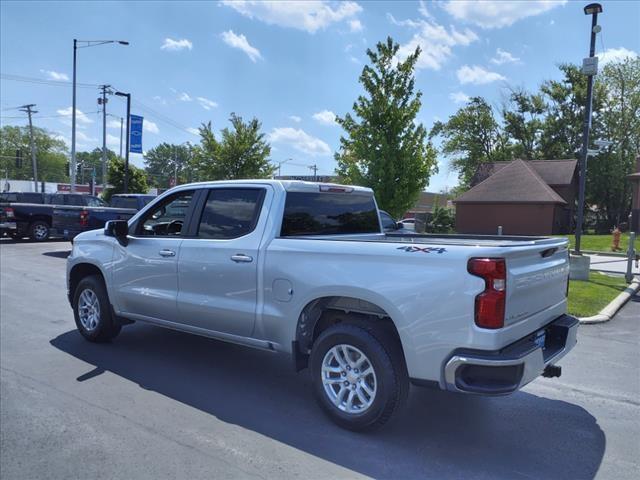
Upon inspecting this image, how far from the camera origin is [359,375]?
3.91 m

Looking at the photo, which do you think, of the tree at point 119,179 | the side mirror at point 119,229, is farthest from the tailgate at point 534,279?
the tree at point 119,179

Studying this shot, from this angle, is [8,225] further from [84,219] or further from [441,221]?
[441,221]

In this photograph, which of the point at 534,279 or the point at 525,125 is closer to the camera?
the point at 534,279

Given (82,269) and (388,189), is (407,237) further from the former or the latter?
(388,189)

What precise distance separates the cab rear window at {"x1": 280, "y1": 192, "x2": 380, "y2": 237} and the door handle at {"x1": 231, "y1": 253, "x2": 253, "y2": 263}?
1.17 feet

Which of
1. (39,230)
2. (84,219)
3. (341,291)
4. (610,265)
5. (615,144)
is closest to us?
(341,291)

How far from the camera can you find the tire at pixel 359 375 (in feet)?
12.2

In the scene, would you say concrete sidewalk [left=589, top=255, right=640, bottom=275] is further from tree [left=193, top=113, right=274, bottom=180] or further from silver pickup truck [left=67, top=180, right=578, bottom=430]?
tree [left=193, top=113, right=274, bottom=180]

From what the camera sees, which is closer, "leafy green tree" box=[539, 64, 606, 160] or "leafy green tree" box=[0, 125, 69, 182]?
"leafy green tree" box=[539, 64, 606, 160]

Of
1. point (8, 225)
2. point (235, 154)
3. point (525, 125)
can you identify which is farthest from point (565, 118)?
point (8, 225)

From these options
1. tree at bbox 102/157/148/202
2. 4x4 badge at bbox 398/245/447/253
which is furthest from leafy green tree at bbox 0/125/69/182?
4x4 badge at bbox 398/245/447/253

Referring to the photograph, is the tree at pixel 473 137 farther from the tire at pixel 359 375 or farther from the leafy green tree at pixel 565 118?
the tire at pixel 359 375

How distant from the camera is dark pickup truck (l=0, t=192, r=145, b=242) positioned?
47.4ft

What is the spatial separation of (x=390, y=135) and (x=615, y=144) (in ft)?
117
